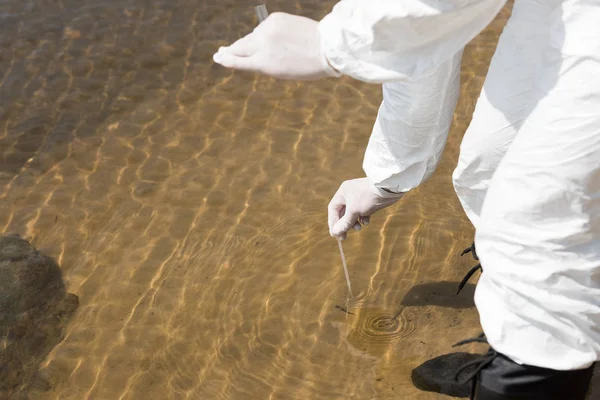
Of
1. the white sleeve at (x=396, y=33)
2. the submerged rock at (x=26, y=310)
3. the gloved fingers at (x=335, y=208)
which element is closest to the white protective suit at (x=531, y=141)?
the white sleeve at (x=396, y=33)

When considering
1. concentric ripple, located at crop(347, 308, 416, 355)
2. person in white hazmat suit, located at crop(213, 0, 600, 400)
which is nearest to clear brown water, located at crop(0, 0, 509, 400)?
concentric ripple, located at crop(347, 308, 416, 355)

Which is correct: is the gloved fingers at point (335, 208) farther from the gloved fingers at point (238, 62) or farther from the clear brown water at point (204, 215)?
the gloved fingers at point (238, 62)

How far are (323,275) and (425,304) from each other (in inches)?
15.4

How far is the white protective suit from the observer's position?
142cm

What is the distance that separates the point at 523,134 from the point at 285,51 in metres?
0.48

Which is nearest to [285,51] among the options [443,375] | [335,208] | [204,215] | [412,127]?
[412,127]

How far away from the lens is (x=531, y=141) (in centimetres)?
149

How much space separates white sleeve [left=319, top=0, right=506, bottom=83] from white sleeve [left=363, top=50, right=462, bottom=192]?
437 millimetres

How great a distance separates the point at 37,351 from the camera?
9.00ft

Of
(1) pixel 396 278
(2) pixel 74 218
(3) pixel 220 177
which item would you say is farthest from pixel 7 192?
(1) pixel 396 278

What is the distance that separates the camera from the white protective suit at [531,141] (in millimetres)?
1420

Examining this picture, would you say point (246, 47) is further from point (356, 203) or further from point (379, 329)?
point (379, 329)

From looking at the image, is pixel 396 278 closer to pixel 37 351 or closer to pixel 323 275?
pixel 323 275

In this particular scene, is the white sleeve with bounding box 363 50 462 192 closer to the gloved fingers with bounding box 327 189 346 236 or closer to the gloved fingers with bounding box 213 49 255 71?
the gloved fingers with bounding box 327 189 346 236
